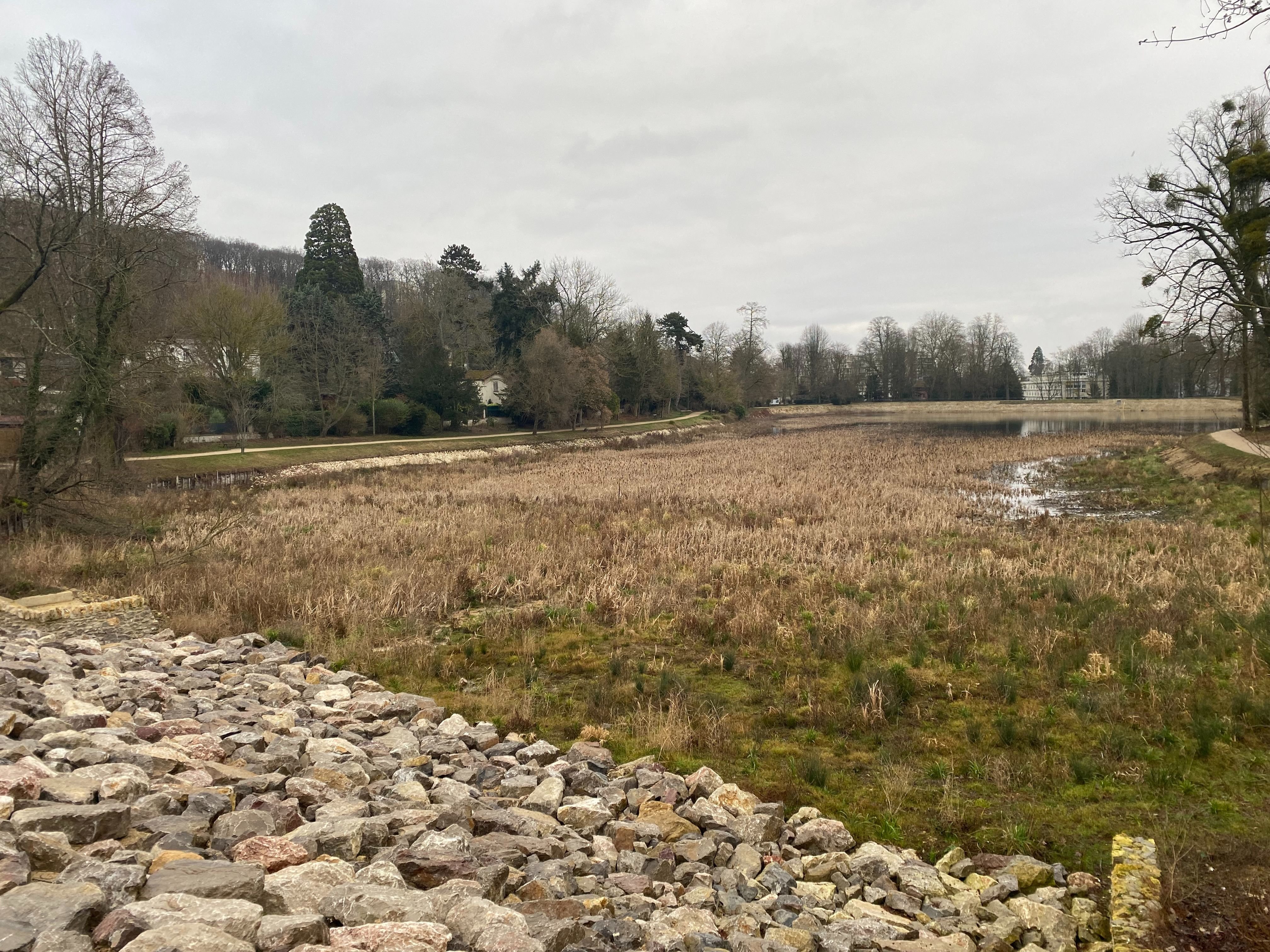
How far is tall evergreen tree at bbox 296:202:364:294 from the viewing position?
2366 inches

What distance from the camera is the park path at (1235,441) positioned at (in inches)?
965

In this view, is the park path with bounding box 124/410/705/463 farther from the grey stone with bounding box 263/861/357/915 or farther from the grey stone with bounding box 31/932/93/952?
the grey stone with bounding box 31/932/93/952

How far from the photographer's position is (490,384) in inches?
2547

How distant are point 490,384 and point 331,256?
1628cm

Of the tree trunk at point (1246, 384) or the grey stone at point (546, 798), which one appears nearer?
the grey stone at point (546, 798)

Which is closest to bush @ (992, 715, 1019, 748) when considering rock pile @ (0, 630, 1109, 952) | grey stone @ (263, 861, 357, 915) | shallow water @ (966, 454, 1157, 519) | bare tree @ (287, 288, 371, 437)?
rock pile @ (0, 630, 1109, 952)

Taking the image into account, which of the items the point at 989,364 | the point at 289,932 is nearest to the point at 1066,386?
the point at 989,364

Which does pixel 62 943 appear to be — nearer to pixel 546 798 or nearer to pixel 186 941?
pixel 186 941

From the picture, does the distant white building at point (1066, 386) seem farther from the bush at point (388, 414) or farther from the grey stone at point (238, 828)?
the grey stone at point (238, 828)

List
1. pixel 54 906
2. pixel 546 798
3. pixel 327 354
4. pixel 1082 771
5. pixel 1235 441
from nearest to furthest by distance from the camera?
pixel 54 906, pixel 546 798, pixel 1082 771, pixel 1235 441, pixel 327 354

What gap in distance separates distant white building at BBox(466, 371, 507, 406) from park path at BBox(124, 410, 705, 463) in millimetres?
7718

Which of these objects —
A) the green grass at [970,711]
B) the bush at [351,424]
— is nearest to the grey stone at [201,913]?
the green grass at [970,711]

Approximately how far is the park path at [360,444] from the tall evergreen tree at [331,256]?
19.8 m

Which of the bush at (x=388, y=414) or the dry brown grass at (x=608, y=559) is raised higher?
the bush at (x=388, y=414)
